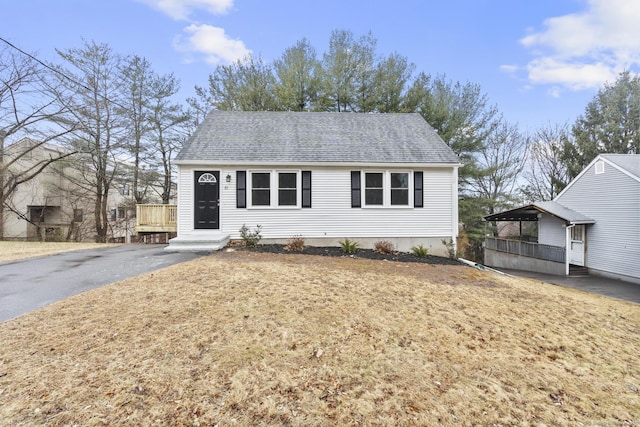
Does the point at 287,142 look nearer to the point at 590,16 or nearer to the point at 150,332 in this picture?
the point at 150,332

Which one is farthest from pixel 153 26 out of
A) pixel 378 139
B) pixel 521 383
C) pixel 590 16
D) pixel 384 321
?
pixel 590 16

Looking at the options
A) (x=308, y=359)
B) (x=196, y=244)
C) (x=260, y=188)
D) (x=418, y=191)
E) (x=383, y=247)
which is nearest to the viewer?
(x=308, y=359)

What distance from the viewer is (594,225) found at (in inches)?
606

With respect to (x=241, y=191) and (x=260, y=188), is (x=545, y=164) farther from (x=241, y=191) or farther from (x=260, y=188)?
(x=241, y=191)

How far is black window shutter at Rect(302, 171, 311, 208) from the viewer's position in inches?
433

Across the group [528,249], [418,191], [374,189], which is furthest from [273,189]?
[528,249]

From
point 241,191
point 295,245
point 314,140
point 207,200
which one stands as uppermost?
point 314,140

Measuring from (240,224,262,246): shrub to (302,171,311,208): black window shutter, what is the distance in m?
1.95

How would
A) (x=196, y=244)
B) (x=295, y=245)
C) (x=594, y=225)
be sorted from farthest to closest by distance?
(x=594, y=225) → (x=295, y=245) → (x=196, y=244)

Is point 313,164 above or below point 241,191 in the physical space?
above

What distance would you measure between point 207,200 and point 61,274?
4.83m

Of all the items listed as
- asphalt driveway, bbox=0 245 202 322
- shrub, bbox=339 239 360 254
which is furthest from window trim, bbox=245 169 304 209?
asphalt driveway, bbox=0 245 202 322

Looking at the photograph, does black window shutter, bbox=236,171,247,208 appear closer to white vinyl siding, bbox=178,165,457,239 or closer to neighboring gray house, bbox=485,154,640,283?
white vinyl siding, bbox=178,165,457,239

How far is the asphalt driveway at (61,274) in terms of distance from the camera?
4883 millimetres
